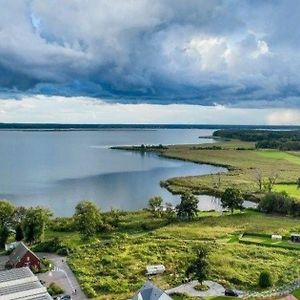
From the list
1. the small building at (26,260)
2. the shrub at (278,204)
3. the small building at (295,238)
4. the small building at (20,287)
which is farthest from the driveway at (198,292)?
the shrub at (278,204)

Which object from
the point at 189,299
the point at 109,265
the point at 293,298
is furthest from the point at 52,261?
the point at 293,298

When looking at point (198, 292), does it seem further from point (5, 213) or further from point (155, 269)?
point (5, 213)

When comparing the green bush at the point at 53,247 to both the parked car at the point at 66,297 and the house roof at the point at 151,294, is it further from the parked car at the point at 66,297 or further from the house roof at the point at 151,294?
the house roof at the point at 151,294

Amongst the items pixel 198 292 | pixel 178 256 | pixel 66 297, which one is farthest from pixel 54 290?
pixel 178 256

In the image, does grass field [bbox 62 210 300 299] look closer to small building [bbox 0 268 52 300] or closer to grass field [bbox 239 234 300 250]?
grass field [bbox 239 234 300 250]

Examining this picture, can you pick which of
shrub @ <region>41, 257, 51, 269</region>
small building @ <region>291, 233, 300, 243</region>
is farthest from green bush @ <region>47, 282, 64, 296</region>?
small building @ <region>291, 233, 300, 243</region>

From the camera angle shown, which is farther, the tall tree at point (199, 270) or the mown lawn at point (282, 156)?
the mown lawn at point (282, 156)
